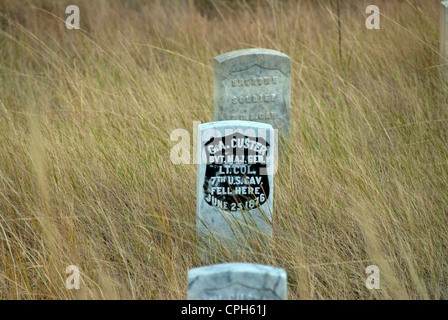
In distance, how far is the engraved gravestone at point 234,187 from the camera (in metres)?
2.79

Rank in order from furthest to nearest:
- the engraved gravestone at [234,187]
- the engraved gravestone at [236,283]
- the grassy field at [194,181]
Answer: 1. the engraved gravestone at [234,187]
2. the grassy field at [194,181]
3. the engraved gravestone at [236,283]

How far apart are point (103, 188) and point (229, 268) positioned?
167 cm

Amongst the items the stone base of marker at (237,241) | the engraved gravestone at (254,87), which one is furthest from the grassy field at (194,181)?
the engraved gravestone at (254,87)

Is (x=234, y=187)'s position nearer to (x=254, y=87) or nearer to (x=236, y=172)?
(x=236, y=172)

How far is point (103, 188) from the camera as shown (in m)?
3.44

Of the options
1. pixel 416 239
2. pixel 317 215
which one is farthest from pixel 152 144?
pixel 416 239

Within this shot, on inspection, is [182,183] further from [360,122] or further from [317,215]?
[360,122]

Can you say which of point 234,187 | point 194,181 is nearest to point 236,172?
point 234,187

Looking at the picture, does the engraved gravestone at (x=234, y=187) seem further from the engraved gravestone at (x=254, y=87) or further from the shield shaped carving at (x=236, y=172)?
the engraved gravestone at (x=254, y=87)

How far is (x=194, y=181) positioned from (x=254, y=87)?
4.11 ft

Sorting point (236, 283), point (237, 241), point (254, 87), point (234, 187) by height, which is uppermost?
point (254, 87)

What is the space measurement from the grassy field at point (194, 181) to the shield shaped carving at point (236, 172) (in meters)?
0.24

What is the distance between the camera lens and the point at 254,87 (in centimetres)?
437

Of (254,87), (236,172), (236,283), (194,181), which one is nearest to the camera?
(236,283)
